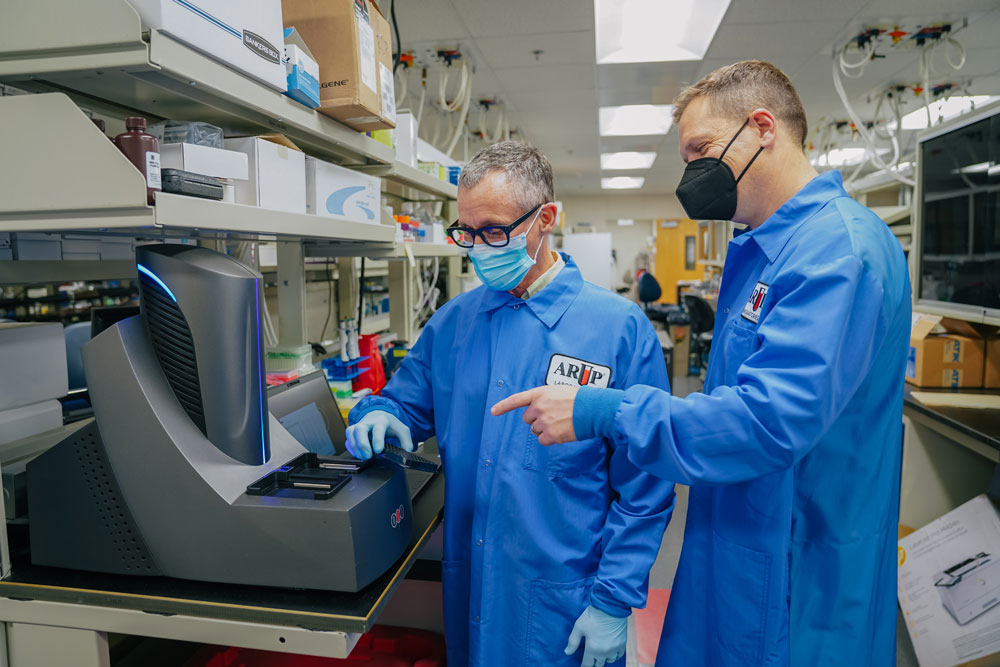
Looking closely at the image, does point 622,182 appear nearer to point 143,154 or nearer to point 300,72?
point 300,72

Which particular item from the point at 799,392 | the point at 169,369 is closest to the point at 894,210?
the point at 799,392

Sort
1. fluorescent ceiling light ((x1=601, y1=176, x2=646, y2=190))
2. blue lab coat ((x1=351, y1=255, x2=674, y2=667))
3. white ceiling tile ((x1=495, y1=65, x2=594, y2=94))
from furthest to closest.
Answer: fluorescent ceiling light ((x1=601, y1=176, x2=646, y2=190)) → white ceiling tile ((x1=495, y1=65, x2=594, y2=94)) → blue lab coat ((x1=351, y1=255, x2=674, y2=667))

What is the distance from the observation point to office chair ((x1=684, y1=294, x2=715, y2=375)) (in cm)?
595

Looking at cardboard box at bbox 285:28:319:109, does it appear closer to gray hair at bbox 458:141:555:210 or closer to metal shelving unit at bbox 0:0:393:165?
metal shelving unit at bbox 0:0:393:165

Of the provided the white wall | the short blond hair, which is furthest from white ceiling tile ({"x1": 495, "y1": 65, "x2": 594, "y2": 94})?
the white wall

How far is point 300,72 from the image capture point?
1.21 metres

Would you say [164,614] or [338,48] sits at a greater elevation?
[338,48]

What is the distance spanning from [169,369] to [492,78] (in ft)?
13.2

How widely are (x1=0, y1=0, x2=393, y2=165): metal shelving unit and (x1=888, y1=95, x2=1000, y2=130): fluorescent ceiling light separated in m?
5.84

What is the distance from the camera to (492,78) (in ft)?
14.4

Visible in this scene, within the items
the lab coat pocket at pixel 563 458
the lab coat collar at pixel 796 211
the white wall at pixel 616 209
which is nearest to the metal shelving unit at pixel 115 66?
the lab coat pocket at pixel 563 458

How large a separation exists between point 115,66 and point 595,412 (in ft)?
2.87

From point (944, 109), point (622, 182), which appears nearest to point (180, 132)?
point (944, 109)

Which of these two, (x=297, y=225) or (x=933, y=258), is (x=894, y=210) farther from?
(x=297, y=225)
